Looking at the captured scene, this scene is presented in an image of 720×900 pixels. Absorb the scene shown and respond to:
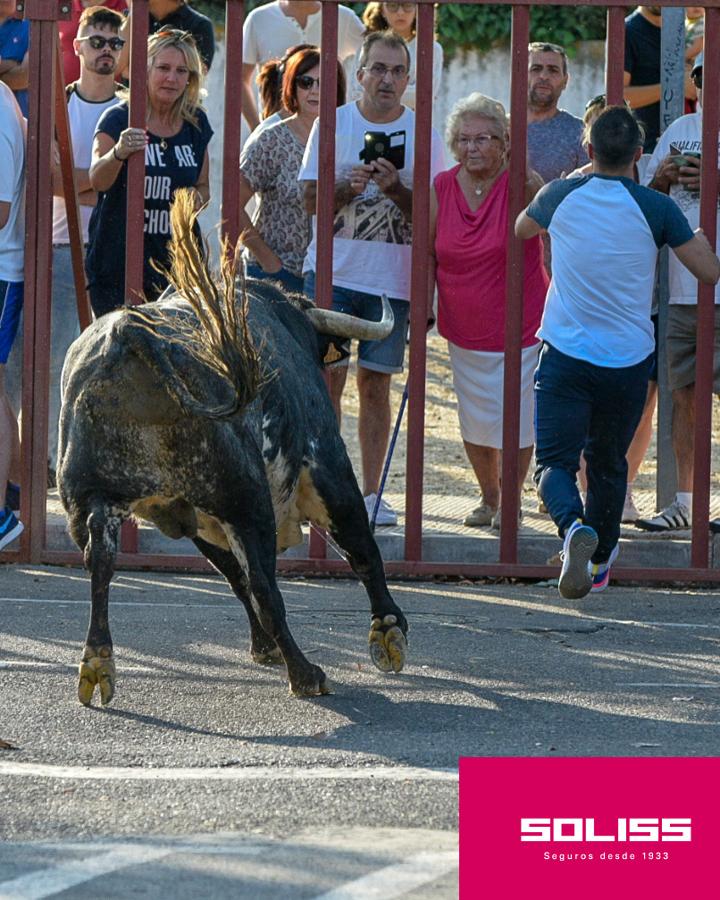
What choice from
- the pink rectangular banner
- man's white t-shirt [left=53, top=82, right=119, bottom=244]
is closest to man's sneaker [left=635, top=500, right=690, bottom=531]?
man's white t-shirt [left=53, top=82, right=119, bottom=244]

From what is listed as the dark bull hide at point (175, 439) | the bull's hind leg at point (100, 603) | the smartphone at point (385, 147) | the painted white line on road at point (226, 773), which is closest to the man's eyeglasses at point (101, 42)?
the smartphone at point (385, 147)

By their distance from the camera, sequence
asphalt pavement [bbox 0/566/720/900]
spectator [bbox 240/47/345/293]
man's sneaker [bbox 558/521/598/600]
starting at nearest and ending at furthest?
asphalt pavement [bbox 0/566/720/900]
man's sneaker [bbox 558/521/598/600]
spectator [bbox 240/47/345/293]

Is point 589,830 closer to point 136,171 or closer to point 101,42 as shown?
point 136,171

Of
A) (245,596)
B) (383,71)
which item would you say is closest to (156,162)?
(383,71)

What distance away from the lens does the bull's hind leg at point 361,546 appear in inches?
271

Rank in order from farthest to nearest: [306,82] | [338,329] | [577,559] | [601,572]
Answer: [306,82], [601,572], [577,559], [338,329]

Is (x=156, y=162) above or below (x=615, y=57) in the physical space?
below

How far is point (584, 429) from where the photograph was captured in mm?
7996

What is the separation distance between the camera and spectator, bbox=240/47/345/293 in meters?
9.20

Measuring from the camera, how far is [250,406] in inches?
247

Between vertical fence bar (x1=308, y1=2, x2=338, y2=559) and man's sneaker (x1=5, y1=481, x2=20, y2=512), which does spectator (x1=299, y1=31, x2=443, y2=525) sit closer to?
vertical fence bar (x1=308, y1=2, x2=338, y2=559)

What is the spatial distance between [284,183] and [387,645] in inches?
120

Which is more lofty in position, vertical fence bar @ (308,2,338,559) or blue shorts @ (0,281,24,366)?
vertical fence bar @ (308,2,338,559)

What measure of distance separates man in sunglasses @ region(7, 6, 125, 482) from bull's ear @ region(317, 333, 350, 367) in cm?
247
